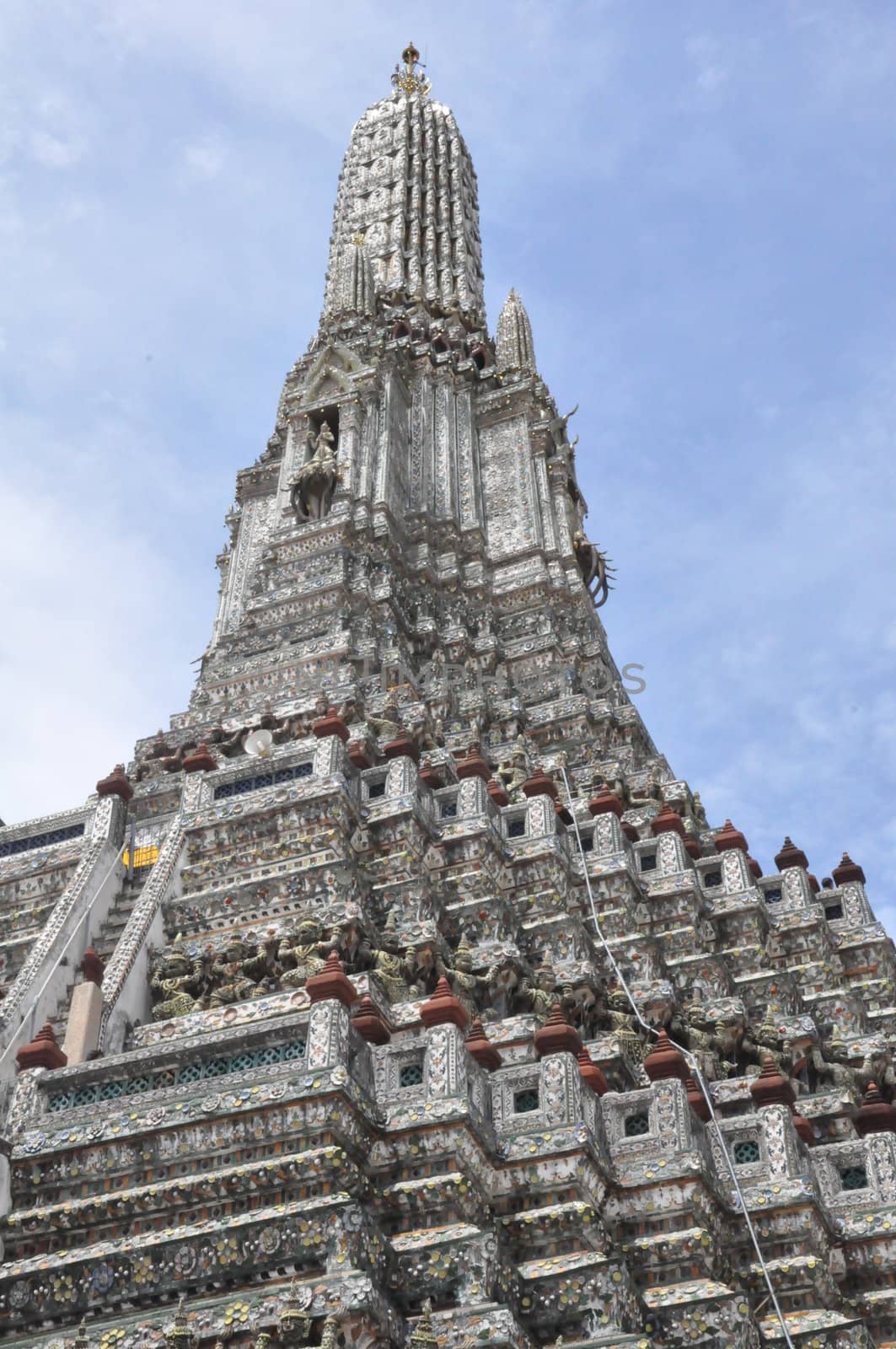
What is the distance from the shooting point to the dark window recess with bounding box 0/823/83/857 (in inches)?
1001

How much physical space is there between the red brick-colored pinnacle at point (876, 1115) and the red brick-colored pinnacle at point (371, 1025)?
537 centimetres

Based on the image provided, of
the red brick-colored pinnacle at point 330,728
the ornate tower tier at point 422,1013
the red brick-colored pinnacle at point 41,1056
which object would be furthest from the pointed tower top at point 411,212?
the red brick-colored pinnacle at point 41,1056

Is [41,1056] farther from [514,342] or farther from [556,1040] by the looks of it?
[514,342]

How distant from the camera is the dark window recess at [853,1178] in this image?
1816cm

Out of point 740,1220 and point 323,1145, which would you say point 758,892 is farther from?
point 323,1145


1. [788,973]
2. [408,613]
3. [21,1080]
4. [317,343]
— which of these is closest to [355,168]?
[317,343]

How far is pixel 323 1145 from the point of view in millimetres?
15188

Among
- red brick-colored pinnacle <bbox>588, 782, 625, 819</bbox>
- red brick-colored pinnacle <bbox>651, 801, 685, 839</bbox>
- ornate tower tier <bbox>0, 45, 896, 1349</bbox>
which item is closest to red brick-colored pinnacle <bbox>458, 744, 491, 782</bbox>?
ornate tower tier <bbox>0, 45, 896, 1349</bbox>

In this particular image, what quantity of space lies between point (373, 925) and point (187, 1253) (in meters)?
6.52

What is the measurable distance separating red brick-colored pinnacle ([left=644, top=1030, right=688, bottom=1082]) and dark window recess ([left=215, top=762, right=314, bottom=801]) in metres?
8.13

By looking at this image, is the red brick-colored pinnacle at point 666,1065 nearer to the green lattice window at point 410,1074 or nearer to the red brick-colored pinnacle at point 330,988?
the green lattice window at point 410,1074

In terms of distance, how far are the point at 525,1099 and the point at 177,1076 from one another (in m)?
3.24

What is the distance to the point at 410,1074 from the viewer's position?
1641 cm

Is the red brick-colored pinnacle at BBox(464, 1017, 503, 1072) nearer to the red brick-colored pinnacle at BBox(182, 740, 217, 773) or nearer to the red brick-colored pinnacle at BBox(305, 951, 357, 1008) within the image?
the red brick-colored pinnacle at BBox(305, 951, 357, 1008)
